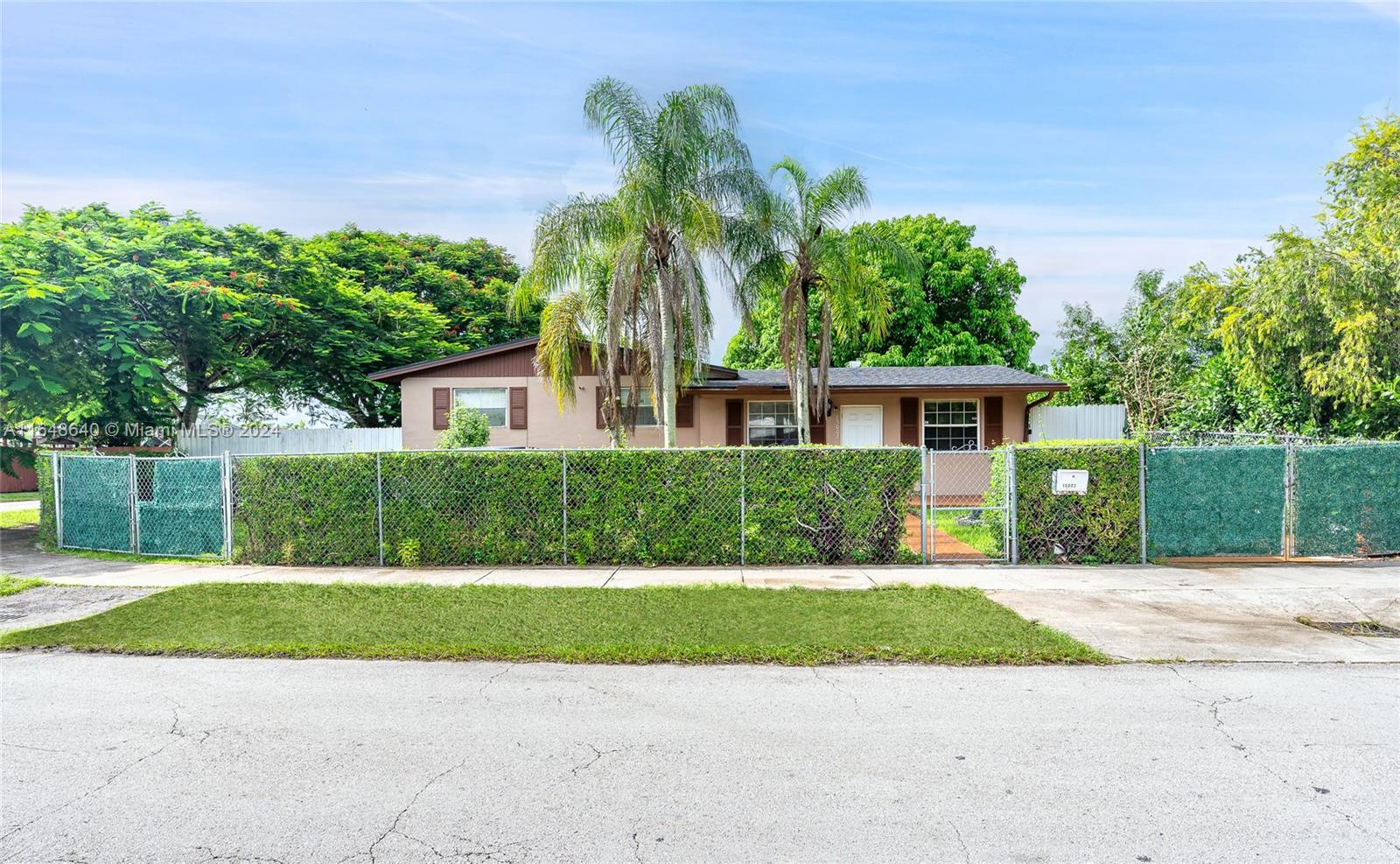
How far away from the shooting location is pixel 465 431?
17469 mm

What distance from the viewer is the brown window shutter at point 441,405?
62.9 ft


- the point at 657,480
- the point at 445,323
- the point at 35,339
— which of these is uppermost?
the point at 445,323

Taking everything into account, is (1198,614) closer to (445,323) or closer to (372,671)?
(372,671)

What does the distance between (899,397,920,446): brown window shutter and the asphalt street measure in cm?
1376

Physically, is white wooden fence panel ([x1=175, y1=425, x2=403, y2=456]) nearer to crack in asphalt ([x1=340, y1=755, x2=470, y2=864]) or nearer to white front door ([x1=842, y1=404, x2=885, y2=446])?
white front door ([x1=842, y1=404, x2=885, y2=446])

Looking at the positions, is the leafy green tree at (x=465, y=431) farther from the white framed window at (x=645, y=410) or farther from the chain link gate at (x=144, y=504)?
the chain link gate at (x=144, y=504)

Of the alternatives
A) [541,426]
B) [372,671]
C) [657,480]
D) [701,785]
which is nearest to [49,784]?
[372,671]

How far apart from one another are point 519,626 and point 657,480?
359 cm

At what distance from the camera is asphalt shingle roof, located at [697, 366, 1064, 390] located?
18.6 m

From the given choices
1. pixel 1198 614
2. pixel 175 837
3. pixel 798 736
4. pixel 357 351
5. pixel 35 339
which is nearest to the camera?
pixel 175 837

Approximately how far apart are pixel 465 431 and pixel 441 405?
219 centimetres

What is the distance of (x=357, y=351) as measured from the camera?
28.2 meters

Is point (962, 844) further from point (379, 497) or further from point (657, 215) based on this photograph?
point (657, 215)

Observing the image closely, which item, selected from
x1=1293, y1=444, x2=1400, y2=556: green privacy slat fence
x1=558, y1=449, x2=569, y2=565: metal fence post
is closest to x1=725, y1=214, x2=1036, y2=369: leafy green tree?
x1=1293, y1=444, x2=1400, y2=556: green privacy slat fence
